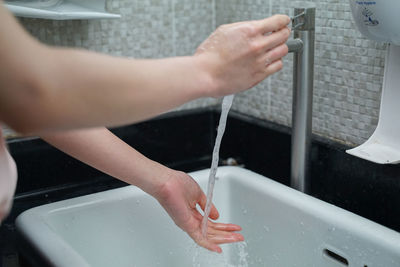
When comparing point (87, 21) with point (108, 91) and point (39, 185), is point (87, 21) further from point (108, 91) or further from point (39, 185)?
point (108, 91)

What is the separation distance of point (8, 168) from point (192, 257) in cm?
58

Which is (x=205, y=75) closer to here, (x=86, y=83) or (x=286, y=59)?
(x=86, y=83)

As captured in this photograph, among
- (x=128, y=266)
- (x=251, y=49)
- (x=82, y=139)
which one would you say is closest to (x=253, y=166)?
(x=128, y=266)

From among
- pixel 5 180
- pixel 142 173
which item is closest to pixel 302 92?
pixel 142 173

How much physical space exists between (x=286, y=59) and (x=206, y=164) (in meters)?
0.35

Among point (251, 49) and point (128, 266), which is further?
point (128, 266)

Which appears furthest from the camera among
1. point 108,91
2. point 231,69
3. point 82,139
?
point 82,139

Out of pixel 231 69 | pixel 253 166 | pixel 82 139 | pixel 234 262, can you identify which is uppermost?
pixel 231 69

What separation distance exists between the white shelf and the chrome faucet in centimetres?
40

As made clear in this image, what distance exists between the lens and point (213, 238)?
0.95 meters

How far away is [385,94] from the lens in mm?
997

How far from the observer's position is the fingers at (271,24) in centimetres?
67

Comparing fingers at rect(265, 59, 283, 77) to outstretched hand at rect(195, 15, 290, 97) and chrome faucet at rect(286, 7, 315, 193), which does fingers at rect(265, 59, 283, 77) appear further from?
chrome faucet at rect(286, 7, 315, 193)

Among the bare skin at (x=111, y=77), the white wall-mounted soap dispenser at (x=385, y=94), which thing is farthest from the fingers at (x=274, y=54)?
the white wall-mounted soap dispenser at (x=385, y=94)
